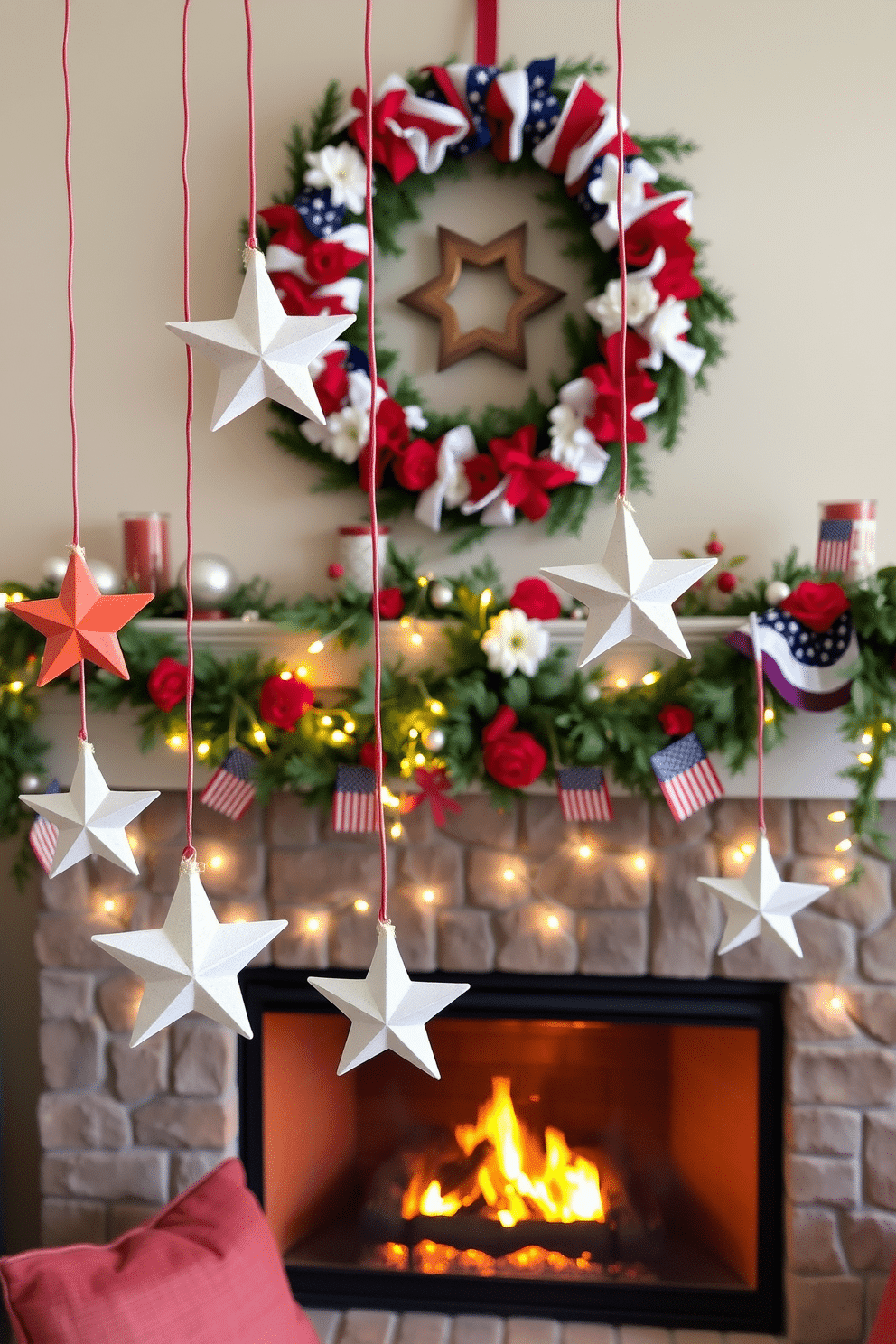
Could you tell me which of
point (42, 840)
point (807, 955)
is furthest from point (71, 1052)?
point (807, 955)

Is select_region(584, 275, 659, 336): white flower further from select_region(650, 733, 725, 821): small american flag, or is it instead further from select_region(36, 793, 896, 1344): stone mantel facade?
select_region(36, 793, 896, 1344): stone mantel facade

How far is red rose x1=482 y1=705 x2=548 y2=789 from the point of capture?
1.67 meters

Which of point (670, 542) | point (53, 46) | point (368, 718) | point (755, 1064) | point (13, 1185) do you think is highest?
point (53, 46)

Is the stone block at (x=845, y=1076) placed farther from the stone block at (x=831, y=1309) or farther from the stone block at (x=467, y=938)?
the stone block at (x=467, y=938)

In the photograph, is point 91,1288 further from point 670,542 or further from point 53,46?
point 53,46

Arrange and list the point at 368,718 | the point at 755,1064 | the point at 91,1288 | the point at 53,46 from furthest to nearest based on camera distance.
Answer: the point at 53,46, the point at 755,1064, the point at 368,718, the point at 91,1288

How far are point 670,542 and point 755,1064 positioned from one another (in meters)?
1.00

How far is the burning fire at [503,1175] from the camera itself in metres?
2.06

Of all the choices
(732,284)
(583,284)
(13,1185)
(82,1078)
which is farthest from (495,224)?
(13,1185)

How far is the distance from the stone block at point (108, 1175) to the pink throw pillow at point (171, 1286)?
30cm

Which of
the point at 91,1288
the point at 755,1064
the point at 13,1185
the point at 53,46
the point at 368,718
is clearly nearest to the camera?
the point at 91,1288

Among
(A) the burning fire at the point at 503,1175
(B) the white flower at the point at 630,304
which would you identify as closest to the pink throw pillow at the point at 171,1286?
(A) the burning fire at the point at 503,1175

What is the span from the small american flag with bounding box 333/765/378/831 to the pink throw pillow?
25.6 inches

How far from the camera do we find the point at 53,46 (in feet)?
6.61
